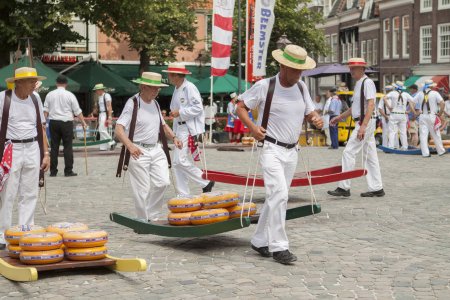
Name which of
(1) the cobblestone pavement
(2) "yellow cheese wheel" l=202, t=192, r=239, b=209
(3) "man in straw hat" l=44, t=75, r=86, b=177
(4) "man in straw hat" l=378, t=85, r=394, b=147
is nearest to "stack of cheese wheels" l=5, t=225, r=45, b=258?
(1) the cobblestone pavement

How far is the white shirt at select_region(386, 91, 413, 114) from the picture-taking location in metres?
25.4

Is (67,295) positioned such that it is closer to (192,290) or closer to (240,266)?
(192,290)

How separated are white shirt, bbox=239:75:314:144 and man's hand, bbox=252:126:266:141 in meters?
0.14

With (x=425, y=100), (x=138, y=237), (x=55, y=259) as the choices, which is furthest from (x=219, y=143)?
(x=55, y=259)

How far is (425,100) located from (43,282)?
17012 mm

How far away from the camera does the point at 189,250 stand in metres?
9.14

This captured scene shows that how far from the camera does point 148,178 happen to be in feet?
34.3

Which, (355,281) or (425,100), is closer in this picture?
(355,281)

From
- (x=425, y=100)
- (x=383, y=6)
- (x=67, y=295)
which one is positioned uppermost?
(x=383, y=6)

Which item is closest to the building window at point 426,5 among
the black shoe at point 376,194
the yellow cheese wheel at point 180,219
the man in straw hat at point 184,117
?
the black shoe at point 376,194

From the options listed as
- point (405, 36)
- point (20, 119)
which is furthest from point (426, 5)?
point (20, 119)

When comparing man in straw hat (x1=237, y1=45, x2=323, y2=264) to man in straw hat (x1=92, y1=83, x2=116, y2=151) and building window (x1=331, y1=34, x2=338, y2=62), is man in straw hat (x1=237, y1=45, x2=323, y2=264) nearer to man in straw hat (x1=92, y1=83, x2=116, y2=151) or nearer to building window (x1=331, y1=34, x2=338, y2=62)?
man in straw hat (x1=92, y1=83, x2=116, y2=151)

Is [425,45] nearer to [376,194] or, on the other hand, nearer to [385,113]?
[385,113]

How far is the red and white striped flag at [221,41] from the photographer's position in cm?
2194
